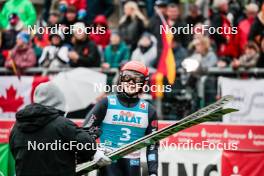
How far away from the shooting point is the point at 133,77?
1117 centimetres

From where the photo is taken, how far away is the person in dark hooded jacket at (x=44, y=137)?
27.2 ft

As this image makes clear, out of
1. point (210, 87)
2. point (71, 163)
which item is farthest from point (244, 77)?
point (71, 163)

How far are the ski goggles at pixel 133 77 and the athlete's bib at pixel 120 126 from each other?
303mm

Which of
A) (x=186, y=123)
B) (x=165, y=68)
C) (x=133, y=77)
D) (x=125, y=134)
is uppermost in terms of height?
(x=165, y=68)

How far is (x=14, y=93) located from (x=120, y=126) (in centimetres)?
589

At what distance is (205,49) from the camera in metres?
16.3

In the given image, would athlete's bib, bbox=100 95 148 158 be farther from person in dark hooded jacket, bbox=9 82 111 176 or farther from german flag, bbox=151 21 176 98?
german flag, bbox=151 21 176 98

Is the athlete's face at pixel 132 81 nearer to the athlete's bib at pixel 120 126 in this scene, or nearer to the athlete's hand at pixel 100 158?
the athlete's bib at pixel 120 126

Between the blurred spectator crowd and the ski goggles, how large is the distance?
5.15m

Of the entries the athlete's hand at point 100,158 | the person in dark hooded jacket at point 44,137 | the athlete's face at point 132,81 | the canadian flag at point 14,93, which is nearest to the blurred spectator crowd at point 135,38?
the canadian flag at point 14,93

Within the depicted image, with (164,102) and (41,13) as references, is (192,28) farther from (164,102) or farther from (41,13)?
(41,13)

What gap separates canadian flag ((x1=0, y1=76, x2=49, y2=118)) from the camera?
1647cm

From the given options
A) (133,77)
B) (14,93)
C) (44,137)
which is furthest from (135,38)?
(44,137)

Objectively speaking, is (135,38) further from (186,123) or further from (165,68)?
(186,123)
